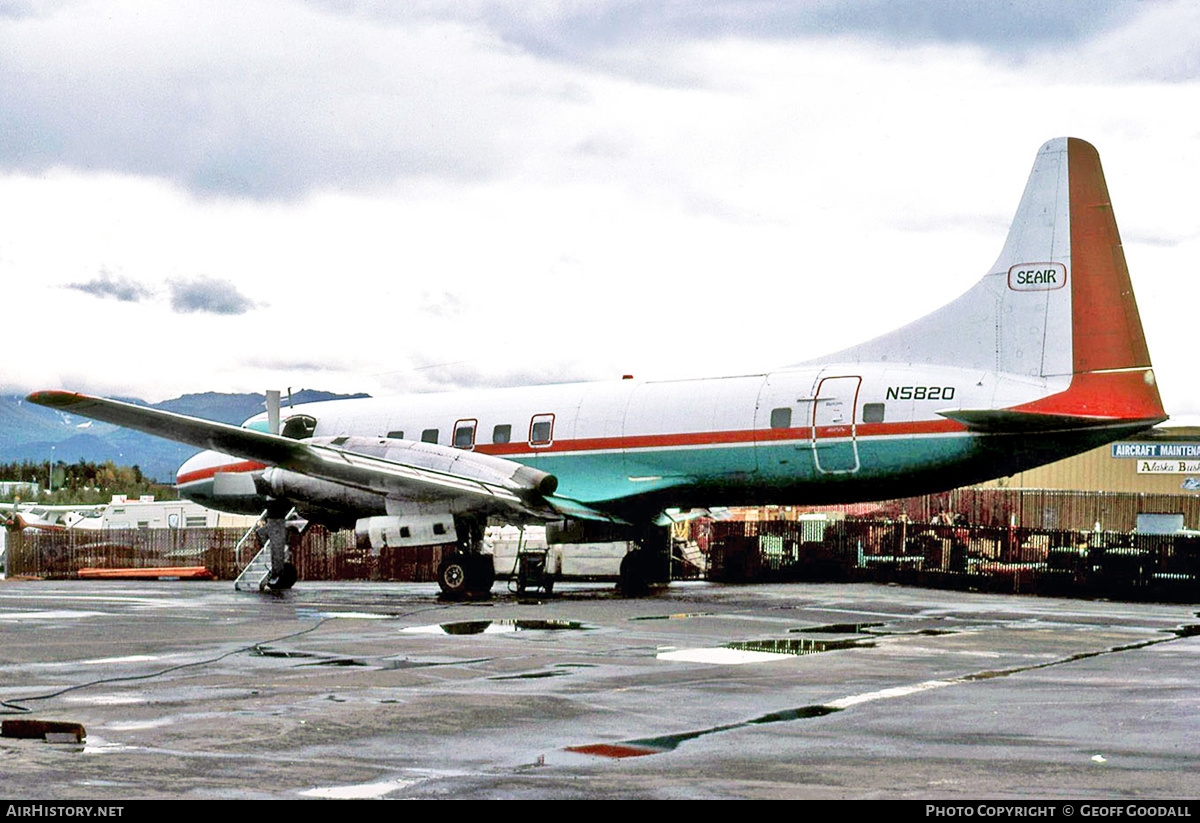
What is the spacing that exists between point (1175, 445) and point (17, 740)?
77972 mm

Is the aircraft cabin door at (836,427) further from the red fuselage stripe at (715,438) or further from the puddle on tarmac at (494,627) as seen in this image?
the puddle on tarmac at (494,627)

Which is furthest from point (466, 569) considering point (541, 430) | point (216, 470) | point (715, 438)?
point (216, 470)

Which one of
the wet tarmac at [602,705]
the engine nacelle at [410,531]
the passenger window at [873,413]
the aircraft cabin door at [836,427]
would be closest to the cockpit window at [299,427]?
the engine nacelle at [410,531]

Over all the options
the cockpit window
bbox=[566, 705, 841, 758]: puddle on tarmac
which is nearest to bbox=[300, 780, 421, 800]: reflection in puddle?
bbox=[566, 705, 841, 758]: puddle on tarmac

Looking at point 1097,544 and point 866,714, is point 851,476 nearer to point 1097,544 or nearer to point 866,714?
point 1097,544

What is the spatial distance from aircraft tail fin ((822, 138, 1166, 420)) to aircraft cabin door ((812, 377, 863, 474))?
209cm

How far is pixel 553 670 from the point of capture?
1512cm

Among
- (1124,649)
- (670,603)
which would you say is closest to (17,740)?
(1124,649)

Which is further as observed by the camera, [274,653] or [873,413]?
[873,413]

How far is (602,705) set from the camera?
12305 millimetres

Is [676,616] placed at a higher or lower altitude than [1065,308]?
lower

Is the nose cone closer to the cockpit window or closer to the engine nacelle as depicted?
the cockpit window

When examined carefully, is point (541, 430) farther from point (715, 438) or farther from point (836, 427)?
point (836, 427)

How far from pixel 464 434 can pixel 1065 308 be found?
14.1 metres
